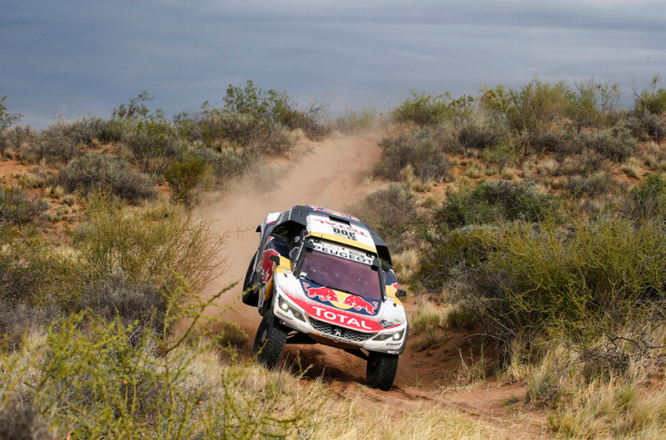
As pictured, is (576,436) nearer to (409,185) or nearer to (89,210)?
(89,210)

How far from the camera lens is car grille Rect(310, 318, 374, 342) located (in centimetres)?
734

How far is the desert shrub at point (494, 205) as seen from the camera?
15398 mm

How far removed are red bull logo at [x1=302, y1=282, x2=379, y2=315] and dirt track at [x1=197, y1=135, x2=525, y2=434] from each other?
2.78 ft

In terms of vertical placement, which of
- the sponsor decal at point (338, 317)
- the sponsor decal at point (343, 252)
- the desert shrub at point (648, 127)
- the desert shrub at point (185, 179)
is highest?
the desert shrub at point (648, 127)

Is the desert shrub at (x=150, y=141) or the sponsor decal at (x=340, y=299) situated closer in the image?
the sponsor decal at (x=340, y=299)

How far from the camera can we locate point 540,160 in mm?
25578

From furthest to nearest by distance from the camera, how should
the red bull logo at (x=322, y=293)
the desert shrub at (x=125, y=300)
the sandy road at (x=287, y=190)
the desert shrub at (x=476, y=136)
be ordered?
the desert shrub at (x=476, y=136) → the sandy road at (x=287, y=190) → the desert shrub at (x=125, y=300) → the red bull logo at (x=322, y=293)

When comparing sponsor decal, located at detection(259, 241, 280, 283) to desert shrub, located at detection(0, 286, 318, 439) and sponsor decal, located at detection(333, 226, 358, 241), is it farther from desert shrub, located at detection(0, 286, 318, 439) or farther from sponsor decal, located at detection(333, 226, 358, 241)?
desert shrub, located at detection(0, 286, 318, 439)

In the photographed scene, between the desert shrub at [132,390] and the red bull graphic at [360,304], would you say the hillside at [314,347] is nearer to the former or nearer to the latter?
the desert shrub at [132,390]

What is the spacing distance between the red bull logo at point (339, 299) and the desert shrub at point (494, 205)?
25.2ft

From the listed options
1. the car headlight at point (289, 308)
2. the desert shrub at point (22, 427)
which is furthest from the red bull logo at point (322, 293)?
the desert shrub at point (22, 427)

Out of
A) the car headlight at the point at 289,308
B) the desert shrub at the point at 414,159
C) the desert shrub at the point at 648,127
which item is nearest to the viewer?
the car headlight at the point at 289,308

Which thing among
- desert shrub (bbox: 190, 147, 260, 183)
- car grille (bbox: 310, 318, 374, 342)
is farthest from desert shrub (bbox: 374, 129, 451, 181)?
car grille (bbox: 310, 318, 374, 342)

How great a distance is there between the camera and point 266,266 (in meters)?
8.66
